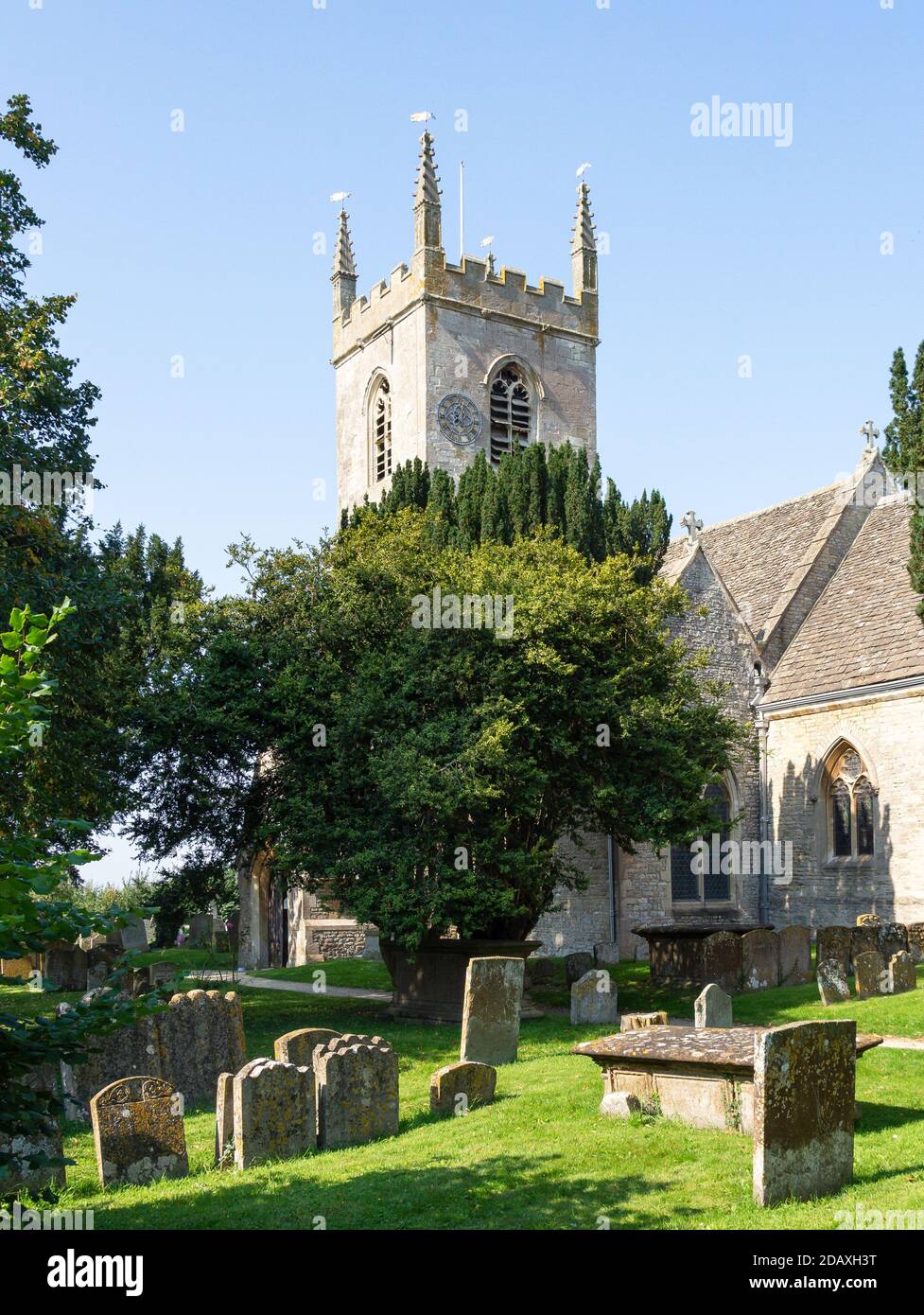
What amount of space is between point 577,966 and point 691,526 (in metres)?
12.0

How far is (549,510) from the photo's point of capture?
24.1 meters

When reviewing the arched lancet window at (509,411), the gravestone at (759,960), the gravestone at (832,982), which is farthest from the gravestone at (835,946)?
the arched lancet window at (509,411)

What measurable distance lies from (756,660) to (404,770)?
14.2 meters

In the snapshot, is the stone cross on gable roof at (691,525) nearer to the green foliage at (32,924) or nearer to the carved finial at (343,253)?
the carved finial at (343,253)

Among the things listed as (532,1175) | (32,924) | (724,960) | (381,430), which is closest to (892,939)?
(724,960)

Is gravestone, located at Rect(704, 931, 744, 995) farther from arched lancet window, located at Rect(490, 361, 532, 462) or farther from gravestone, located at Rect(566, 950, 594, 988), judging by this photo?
arched lancet window, located at Rect(490, 361, 532, 462)

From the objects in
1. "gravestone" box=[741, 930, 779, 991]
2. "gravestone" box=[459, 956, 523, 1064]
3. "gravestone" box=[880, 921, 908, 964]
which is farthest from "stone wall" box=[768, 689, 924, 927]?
"gravestone" box=[459, 956, 523, 1064]

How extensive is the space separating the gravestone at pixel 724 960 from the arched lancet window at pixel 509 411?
18.0 metres

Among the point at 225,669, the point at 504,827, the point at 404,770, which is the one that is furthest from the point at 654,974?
the point at 225,669

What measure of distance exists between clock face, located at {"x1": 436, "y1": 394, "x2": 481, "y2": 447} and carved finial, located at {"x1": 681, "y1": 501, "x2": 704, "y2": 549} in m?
7.55

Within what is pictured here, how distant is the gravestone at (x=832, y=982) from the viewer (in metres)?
17.3

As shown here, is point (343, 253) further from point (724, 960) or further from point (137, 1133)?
point (137, 1133)

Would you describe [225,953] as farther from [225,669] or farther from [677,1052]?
Result: [677,1052]

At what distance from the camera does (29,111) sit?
1753 centimetres
